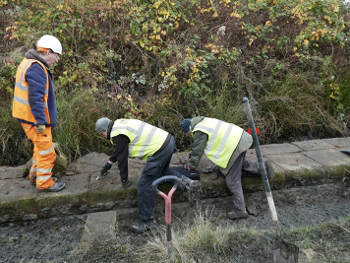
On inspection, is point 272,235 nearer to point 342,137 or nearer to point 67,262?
point 67,262

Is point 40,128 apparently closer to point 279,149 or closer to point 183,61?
point 183,61

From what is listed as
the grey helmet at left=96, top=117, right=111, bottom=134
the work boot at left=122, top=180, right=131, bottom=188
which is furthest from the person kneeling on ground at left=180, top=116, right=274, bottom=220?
the grey helmet at left=96, top=117, right=111, bottom=134

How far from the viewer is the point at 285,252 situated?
103 inches

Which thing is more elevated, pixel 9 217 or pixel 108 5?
pixel 108 5

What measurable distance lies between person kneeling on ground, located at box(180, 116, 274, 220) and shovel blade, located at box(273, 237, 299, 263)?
87 centimetres

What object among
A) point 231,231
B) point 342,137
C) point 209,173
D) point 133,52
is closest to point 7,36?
point 133,52

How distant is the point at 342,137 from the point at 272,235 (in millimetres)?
3143

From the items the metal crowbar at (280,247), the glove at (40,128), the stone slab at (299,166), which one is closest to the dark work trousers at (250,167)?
the stone slab at (299,166)

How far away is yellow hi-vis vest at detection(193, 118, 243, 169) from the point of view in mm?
3459

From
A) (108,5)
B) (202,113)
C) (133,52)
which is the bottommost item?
(202,113)

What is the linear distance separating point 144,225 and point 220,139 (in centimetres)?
128

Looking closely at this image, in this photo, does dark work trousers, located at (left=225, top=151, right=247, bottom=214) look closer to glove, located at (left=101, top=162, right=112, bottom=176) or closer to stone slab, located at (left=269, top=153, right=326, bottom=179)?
stone slab, located at (left=269, top=153, right=326, bottom=179)

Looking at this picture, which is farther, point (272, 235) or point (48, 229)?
point (48, 229)

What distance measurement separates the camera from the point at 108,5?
547cm
